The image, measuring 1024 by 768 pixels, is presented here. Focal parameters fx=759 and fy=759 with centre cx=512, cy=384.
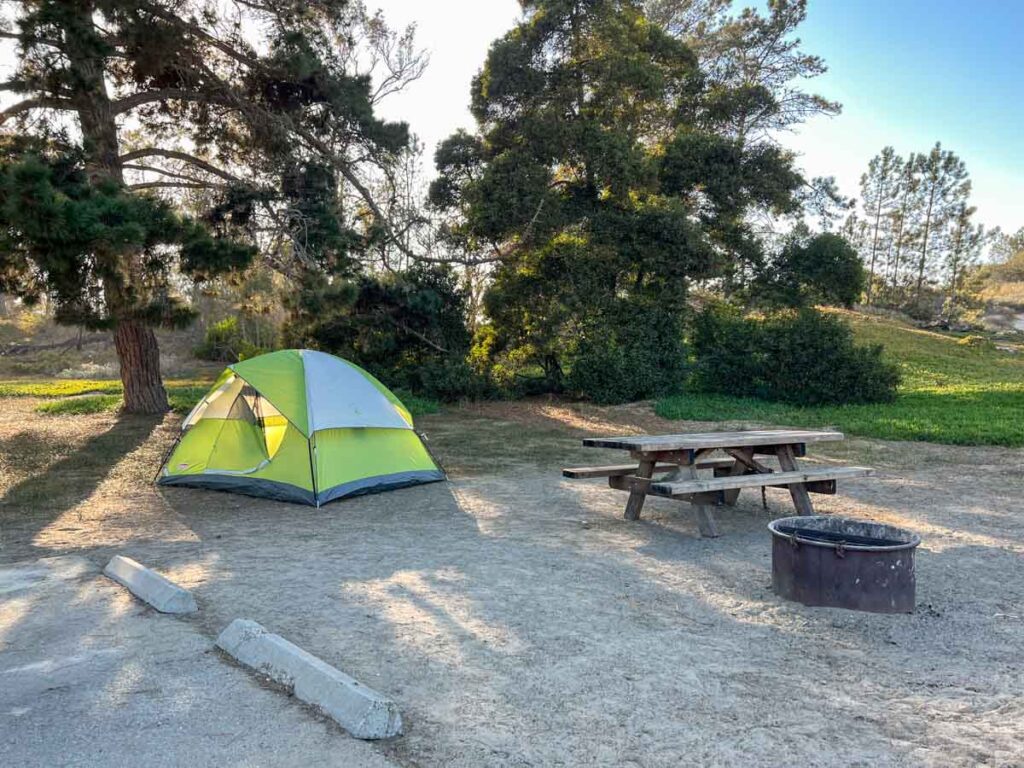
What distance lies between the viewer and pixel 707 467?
7340mm

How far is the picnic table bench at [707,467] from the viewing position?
5.94m

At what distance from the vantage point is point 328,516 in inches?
275

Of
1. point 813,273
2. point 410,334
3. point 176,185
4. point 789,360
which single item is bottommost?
point 789,360

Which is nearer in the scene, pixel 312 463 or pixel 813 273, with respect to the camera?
pixel 312 463

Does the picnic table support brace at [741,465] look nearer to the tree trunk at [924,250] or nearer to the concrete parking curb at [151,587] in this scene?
the concrete parking curb at [151,587]

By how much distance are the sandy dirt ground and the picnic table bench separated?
0.34 meters

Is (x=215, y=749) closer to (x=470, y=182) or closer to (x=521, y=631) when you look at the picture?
(x=521, y=631)

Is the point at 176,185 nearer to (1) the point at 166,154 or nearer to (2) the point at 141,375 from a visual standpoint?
(1) the point at 166,154

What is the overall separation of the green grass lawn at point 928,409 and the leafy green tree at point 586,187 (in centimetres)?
223

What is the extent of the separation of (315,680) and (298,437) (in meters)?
4.74

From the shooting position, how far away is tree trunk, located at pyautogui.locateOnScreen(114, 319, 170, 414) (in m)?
13.6

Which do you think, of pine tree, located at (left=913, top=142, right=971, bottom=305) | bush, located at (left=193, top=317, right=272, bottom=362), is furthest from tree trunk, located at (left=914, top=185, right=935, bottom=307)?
bush, located at (left=193, top=317, right=272, bottom=362)

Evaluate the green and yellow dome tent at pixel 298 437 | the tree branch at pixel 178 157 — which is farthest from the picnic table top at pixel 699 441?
the tree branch at pixel 178 157

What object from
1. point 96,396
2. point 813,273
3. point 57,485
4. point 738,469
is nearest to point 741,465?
point 738,469
